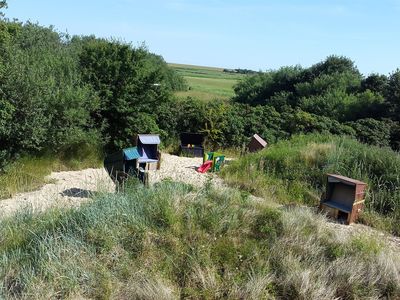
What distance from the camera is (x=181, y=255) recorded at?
15.2ft

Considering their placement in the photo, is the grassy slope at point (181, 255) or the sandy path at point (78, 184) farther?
the sandy path at point (78, 184)

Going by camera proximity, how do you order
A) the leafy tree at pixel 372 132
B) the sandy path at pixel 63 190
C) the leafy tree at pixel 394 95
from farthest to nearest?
1. the leafy tree at pixel 394 95
2. the leafy tree at pixel 372 132
3. the sandy path at pixel 63 190

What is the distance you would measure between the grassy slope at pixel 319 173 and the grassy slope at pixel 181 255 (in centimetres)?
262

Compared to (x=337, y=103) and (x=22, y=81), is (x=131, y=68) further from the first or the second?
(x=337, y=103)

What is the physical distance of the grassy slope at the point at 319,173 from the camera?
25.9 feet

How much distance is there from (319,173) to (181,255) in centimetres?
538

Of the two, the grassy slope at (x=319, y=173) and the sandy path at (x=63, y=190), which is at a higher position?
the grassy slope at (x=319, y=173)

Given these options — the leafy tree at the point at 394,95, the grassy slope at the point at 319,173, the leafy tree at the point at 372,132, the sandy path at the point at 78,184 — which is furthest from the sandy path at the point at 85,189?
the leafy tree at the point at 394,95

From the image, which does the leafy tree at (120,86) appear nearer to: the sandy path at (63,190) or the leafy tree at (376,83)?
the sandy path at (63,190)

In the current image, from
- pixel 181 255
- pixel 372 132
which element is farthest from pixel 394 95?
pixel 181 255

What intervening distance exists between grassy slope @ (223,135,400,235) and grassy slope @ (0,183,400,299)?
262 cm

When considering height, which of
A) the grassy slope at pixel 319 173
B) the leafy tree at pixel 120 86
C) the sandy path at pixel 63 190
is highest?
the leafy tree at pixel 120 86

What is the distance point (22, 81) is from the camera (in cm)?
1027

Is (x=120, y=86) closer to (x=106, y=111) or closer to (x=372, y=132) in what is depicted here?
(x=106, y=111)
